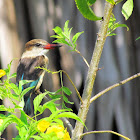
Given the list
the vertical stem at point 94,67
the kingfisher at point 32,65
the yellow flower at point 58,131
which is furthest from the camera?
the kingfisher at point 32,65

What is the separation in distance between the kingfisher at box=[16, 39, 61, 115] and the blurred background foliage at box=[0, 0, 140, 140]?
0.05 m

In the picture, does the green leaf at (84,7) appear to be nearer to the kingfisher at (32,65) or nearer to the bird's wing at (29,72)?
the kingfisher at (32,65)

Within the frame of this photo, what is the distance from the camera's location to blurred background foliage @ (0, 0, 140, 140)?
197 centimetres

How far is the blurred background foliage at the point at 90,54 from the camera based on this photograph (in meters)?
Result: 1.97

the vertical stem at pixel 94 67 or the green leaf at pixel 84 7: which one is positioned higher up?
the green leaf at pixel 84 7

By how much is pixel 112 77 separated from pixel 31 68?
1.71ft

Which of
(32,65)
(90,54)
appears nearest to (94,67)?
(90,54)

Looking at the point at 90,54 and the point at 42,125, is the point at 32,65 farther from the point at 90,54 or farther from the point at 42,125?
the point at 42,125

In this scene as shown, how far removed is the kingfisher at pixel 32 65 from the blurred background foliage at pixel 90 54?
5 centimetres

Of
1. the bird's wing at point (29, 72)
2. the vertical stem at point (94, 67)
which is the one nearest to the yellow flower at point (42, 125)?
the vertical stem at point (94, 67)

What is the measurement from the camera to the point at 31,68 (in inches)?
84.2

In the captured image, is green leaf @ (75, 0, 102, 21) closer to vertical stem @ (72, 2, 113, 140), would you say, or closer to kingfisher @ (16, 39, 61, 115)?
vertical stem @ (72, 2, 113, 140)

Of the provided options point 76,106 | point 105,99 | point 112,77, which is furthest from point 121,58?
point 76,106

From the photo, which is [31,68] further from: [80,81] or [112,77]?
[112,77]
